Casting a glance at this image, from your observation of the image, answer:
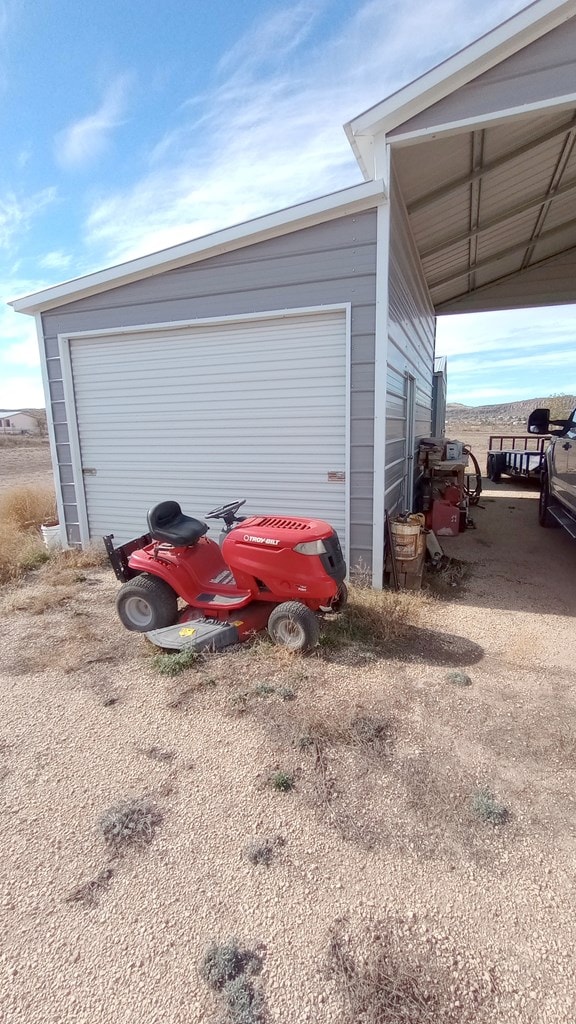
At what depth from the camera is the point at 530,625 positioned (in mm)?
4125

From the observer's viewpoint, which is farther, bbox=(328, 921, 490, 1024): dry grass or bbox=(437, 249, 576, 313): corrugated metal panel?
bbox=(437, 249, 576, 313): corrugated metal panel

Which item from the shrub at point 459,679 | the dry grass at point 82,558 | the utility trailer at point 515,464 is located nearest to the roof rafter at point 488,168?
the shrub at point 459,679

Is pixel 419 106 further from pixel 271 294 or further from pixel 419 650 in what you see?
pixel 419 650

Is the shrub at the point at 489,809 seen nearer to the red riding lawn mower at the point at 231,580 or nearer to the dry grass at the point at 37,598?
the red riding lawn mower at the point at 231,580

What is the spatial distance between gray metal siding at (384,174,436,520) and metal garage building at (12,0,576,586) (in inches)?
1.7

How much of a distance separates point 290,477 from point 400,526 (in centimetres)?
126

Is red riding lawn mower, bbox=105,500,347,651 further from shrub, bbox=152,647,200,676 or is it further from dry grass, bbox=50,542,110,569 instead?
dry grass, bbox=50,542,110,569

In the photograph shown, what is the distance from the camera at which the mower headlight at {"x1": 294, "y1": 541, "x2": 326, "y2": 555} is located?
11.2ft

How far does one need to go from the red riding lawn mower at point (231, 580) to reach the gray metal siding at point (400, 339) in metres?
1.74

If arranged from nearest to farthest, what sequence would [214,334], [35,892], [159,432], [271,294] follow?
[35,892], [271,294], [214,334], [159,432]

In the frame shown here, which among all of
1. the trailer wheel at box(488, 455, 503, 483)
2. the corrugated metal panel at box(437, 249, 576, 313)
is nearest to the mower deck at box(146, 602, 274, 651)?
the corrugated metal panel at box(437, 249, 576, 313)

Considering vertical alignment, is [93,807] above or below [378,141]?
below

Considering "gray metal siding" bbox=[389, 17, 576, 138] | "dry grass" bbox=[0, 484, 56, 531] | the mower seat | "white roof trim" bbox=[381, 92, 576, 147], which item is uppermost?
"gray metal siding" bbox=[389, 17, 576, 138]

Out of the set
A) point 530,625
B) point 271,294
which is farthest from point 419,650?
point 271,294
